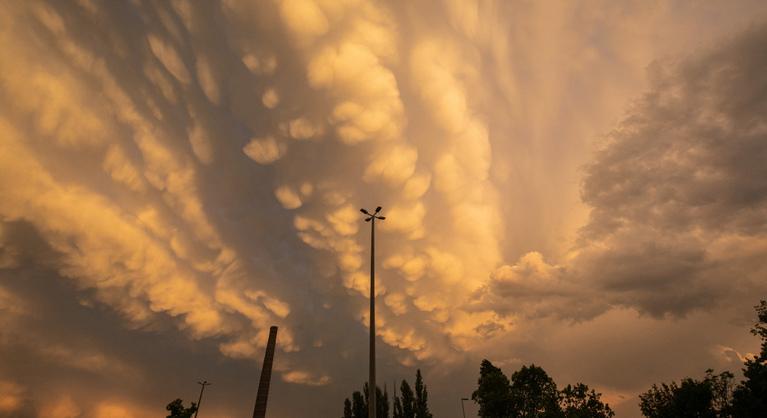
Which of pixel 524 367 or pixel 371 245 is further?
pixel 524 367

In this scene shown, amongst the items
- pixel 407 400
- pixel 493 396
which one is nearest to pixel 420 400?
pixel 407 400

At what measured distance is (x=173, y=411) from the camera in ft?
211

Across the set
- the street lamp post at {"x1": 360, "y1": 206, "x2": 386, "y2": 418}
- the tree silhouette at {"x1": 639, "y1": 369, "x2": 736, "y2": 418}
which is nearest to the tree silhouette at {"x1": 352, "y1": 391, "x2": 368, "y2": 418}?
the tree silhouette at {"x1": 639, "y1": 369, "x2": 736, "y2": 418}

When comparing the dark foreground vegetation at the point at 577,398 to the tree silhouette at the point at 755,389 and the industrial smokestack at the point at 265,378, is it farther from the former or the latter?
the industrial smokestack at the point at 265,378

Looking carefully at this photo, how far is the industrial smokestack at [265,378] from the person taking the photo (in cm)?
4891

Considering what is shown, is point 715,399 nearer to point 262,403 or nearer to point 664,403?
point 664,403

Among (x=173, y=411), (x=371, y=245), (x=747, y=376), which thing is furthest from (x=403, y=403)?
(x=371, y=245)

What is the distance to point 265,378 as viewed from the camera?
51156 millimetres

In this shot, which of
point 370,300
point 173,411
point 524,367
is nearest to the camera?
point 370,300

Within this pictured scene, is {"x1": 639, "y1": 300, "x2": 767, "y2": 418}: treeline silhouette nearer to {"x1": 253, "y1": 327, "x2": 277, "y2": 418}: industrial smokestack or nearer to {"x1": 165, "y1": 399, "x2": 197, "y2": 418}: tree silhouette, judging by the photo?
{"x1": 253, "y1": 327, "x2": 277, "y2": 418}: industrial smokestack

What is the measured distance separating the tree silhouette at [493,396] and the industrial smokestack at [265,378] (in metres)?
29.5

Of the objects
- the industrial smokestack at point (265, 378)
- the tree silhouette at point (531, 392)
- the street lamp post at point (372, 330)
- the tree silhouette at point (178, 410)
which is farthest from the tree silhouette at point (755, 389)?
the tree silhouette at point (178, 410)

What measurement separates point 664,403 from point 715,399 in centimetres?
1025

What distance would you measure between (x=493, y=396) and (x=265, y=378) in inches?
1239
